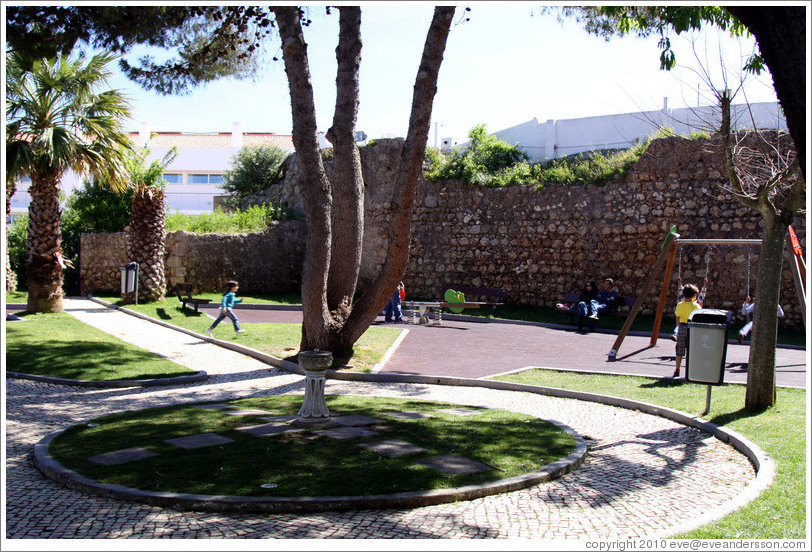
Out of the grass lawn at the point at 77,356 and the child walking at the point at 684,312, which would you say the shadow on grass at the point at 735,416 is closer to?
the child walking at the point at 684,312

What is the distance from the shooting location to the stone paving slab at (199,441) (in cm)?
631

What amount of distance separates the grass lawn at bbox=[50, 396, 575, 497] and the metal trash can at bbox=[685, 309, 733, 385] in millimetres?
1808

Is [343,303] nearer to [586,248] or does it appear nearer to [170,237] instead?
[586,248]

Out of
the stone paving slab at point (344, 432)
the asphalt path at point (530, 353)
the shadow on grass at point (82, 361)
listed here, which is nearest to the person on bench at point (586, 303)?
the asphalt path at point (530, 353)

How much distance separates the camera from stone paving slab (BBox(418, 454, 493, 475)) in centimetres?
566

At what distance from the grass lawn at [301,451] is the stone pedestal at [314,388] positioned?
402 mm

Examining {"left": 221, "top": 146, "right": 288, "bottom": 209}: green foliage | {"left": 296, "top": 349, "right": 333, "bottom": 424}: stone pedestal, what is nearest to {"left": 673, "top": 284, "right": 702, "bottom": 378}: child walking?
{"left": 296, "top": 349, "right": 333, "bottom": 424}: stone pedestal

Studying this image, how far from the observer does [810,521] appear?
12.3 feet

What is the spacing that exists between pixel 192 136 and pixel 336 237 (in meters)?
44.7

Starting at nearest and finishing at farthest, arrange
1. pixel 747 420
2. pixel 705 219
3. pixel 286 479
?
1. pixel 286 479
2. pixel 747 420
3. pixel 705 219

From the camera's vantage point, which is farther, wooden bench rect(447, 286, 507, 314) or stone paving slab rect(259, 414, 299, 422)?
wooden bench rect(447, 286, 507, 314)

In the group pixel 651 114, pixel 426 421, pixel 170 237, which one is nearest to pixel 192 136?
pixel 170 237

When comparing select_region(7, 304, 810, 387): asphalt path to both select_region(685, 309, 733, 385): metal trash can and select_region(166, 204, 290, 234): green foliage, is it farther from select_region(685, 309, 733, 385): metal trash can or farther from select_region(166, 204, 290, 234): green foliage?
select_region(166, 204, 290, 234): green foliage

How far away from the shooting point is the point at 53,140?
14.6 m
